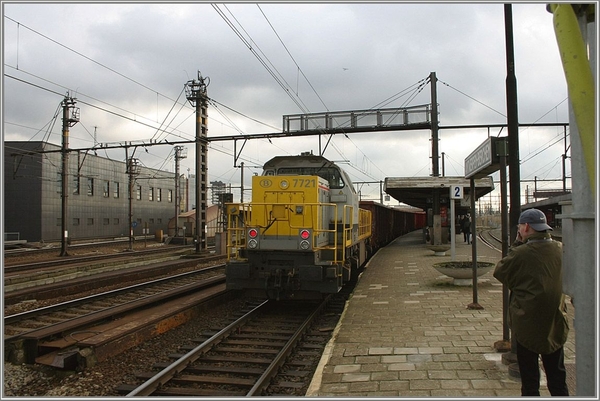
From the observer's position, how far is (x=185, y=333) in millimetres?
7617

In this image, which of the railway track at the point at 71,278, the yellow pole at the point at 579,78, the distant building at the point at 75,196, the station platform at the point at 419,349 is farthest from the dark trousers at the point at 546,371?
the distant building at the point at 75,196

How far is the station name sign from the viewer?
17.8ft

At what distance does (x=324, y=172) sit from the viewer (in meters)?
10.1

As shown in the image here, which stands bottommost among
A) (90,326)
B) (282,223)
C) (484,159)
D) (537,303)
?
(90,326)

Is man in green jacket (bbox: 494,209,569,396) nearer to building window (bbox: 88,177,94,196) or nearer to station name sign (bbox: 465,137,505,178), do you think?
station name sign (bbox: 465,137,505,178)

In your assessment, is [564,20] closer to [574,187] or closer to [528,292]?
[574,187]

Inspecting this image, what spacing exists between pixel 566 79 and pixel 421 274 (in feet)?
36.2

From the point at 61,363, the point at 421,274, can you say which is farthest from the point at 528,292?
the point at 421,274

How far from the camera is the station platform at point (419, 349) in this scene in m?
4.45

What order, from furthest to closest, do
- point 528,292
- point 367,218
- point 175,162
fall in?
point 175,162 < point 367,218 < point 528,292

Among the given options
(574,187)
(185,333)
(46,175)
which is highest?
(46,175)

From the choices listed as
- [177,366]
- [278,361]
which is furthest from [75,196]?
[278,361]

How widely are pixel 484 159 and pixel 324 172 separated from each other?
4653 mm

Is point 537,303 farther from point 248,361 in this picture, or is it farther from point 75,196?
point 75,196
